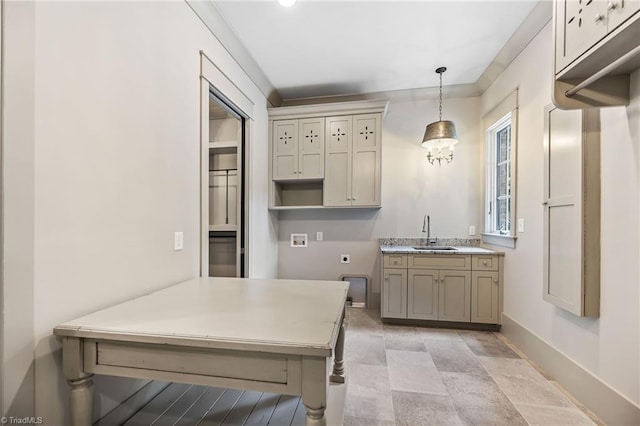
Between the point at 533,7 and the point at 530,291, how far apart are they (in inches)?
89.8

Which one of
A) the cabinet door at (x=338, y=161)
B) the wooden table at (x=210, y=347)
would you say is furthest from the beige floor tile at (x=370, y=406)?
the cabinet door at (x=338, y=161)

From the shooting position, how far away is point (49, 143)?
1.07 m

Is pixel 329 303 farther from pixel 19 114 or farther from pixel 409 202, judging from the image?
pixel 409 202

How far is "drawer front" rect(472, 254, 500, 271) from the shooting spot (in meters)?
2.93

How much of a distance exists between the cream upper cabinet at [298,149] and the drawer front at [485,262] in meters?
1.97

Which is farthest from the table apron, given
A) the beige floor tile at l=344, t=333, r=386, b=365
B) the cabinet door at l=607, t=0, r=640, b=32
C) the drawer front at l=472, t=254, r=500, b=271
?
the drawer front at l=472, t=254, r=500, b=271

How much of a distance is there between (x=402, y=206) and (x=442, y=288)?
113 cm

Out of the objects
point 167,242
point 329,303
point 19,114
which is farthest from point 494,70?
point 19,114

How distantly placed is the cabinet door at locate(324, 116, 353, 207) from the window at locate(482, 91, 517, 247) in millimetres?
1617

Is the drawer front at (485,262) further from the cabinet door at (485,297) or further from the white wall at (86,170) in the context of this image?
the white wall at (86,170)

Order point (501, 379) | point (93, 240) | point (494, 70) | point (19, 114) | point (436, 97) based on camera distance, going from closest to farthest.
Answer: point (19, 114), point (93, 240), point (501, 379), point (494, 70), point (436, 97)

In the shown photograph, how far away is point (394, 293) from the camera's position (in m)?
3.10

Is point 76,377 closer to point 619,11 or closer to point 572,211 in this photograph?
point 619,11

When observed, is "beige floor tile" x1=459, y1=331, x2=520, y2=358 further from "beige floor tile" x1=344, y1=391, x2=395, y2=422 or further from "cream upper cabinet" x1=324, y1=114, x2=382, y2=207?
"cream upper cabinet" x1=324, y1=114, x2=382, y2=207
